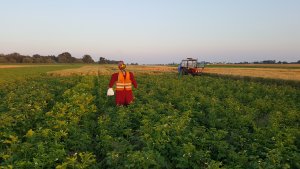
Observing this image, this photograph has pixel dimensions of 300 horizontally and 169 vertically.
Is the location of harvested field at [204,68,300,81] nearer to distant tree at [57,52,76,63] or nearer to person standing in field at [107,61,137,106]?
person standing in field at [107,61,137,106]

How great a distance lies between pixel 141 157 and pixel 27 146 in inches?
88.2

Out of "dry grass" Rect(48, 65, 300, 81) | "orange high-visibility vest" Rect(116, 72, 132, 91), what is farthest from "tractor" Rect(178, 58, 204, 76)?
"orange high-visibility vest" Rect(116, 72, 132, 91)

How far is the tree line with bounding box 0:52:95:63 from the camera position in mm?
116844

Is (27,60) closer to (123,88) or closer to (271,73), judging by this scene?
(271,73)

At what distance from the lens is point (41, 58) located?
123688 mm

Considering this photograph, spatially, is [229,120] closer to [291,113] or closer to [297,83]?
[291,113]

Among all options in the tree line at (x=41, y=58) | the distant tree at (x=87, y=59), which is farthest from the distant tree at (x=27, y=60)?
the distant tree at (x=87, y=59)

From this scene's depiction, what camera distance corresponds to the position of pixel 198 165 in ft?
21.7

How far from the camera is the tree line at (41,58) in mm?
116844

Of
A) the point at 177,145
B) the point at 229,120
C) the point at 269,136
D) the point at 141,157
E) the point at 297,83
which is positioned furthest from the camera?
the point at 297,83

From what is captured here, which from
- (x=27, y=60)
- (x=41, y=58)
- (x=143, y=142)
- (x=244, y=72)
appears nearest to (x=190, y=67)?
(x=244, y=72)

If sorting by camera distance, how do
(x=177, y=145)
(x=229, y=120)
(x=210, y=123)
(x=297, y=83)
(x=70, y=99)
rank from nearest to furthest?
(x=177, y=145) → (x=210, y=123) → (x=229, y=120) → (x=70, y=99) → (x=297, y=83)

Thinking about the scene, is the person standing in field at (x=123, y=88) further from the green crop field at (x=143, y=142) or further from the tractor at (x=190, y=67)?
the tractor at (x=190, y=67)

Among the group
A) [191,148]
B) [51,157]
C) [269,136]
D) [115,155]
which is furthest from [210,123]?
[51,157]
